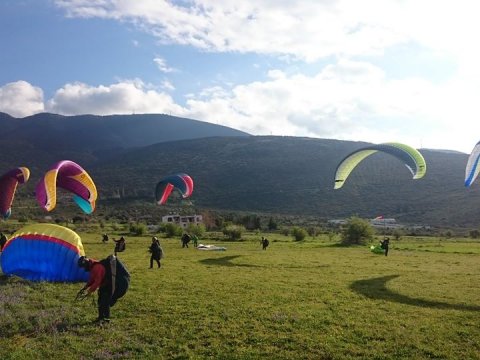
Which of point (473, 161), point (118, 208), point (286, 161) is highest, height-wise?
point (286, 161)

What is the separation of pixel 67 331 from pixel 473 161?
19.5 metres

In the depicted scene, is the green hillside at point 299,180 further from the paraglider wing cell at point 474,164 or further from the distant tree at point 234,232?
the paraglider wing cell at point 474,164

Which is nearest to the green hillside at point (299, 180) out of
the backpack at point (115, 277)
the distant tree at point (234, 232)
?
the distant tree at point (234, 232)

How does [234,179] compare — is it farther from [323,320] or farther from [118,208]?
[323,320]

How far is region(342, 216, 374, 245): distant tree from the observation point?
139ft

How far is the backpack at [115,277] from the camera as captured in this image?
1075 centimetres

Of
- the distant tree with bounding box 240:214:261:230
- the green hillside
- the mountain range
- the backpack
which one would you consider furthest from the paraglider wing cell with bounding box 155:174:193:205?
the green hillside

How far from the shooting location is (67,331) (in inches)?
405

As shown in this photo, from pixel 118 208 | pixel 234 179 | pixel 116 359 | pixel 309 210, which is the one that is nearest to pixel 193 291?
pixel 116 359

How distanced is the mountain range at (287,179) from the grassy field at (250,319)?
72.0 metres

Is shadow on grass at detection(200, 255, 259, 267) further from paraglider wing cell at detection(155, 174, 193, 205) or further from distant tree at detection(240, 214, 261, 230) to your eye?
distant tree at detection(240, 214, 261, 230)

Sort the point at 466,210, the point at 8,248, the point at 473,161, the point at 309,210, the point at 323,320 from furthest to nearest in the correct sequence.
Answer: the point at 309,210, the point at 466,210, the point at 473,161, the point at 8,248, the point at 323,320

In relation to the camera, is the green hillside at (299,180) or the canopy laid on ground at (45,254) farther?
the green hillside at (299,180)

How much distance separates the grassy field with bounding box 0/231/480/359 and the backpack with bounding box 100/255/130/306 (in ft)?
2.36
